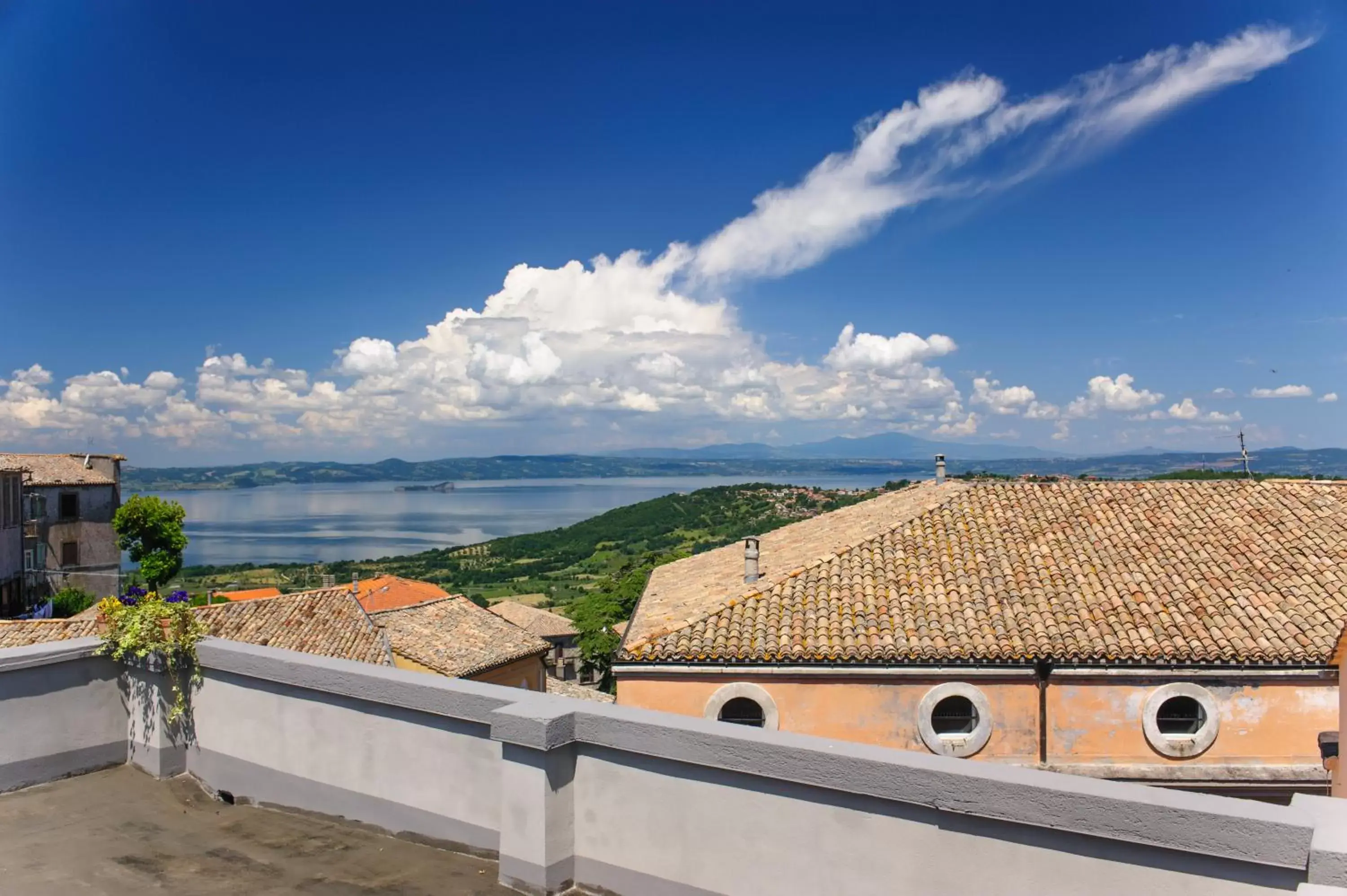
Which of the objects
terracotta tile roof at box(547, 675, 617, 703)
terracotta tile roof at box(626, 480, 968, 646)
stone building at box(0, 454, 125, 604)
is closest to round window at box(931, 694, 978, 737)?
terracotta tile roof at box(626, 480, 968, 646)

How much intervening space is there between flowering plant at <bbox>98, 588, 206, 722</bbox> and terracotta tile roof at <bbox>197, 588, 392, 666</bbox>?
1687 cm

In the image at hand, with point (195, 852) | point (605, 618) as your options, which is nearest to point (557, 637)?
point (605, 618)

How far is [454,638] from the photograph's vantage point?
28531mm

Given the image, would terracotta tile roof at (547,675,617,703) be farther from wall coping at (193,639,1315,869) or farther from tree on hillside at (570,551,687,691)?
wall coping at (193,639,1315,869)

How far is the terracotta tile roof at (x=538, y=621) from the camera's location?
160ft

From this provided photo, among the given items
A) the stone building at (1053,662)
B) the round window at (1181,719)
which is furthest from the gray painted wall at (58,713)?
the round window at (1181,719)

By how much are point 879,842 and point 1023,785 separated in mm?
619

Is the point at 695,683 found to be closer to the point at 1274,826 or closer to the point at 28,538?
the point at 1274,826

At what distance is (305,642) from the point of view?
73.8ft

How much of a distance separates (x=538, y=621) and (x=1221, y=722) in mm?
40948

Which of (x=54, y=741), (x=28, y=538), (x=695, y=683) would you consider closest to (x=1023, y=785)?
(x=54, y=741)

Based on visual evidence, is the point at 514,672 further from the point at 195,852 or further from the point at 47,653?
the point at 195,852

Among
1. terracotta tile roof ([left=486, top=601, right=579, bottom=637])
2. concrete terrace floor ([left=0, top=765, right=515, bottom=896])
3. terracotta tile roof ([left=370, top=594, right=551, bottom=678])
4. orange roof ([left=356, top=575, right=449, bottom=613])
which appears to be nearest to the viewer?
concrete terrace floor ([left=0, top=765, right=515, bottom=896])

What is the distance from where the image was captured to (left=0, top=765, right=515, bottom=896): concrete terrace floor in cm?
405
